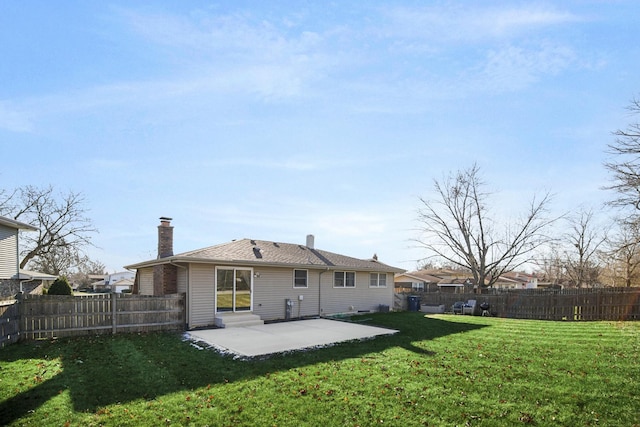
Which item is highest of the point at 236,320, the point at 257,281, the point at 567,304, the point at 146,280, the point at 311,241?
Answer: the point at 311,241

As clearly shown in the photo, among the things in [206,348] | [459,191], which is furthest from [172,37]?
[459,191]

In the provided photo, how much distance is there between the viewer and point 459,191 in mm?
32062

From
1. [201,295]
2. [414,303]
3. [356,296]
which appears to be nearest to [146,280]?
[201,295]

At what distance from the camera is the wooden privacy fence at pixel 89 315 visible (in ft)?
35.1

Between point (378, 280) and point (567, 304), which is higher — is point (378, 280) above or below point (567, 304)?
above

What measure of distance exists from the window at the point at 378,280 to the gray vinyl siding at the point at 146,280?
1129 cm

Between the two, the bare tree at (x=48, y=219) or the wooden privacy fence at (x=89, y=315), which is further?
the bare tree at (x=48, y=219)

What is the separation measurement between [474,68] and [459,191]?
21594mm

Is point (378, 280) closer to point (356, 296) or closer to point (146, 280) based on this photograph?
point (356, 296)

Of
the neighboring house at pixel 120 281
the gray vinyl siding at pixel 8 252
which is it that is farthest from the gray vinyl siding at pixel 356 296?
the neighboring house at pixel 120 281

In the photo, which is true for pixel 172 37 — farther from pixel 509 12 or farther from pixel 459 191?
pixel 459 191

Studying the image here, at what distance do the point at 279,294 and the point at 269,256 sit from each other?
5.58 ft

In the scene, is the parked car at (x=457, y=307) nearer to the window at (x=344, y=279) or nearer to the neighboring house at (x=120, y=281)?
the window at (x=344, y=279)

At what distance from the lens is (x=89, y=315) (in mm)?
11680
